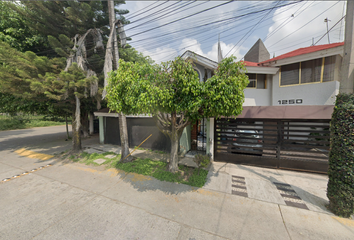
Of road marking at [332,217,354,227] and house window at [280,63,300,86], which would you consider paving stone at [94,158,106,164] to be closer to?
road marking at [332,217,354,227]

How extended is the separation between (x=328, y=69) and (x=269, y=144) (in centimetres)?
571

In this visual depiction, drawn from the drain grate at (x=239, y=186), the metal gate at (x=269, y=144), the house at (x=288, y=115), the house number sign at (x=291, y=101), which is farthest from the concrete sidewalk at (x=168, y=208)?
the house number sign at (x=291, y=101)

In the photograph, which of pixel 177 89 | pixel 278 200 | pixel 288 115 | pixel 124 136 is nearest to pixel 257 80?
pixel 288 115

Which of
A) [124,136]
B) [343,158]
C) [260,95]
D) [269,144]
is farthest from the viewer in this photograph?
[260,95]

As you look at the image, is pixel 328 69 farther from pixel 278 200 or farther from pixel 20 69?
pixel 20 69

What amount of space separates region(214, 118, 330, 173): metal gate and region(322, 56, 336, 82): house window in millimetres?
3191

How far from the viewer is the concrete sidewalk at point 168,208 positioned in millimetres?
2936

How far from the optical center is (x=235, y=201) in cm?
392

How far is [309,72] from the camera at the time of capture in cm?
787

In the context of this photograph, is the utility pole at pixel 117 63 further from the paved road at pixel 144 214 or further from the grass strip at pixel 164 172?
the paved road at pixel 144 214

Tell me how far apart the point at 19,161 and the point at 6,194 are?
416 cm

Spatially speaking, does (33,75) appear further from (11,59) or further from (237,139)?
(237,139)

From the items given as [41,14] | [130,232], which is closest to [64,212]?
[130,232]

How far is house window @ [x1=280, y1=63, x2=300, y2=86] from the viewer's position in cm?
820
